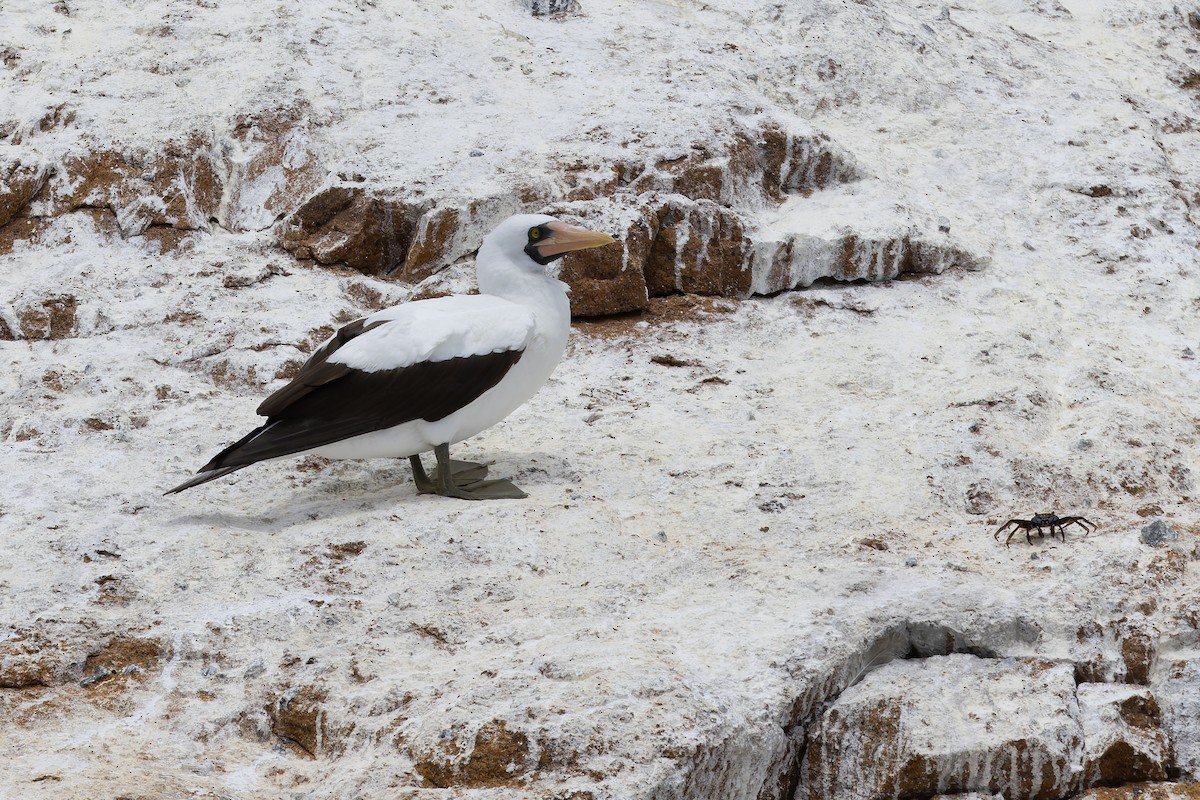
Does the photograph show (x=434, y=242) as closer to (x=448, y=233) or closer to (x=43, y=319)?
(x=448, y=233)

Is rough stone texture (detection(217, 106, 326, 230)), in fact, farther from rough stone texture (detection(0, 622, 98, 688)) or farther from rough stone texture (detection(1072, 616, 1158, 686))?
rough stone texture (detection(1072, 616, 1158, 686))

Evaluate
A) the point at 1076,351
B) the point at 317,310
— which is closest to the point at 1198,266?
the point at 1076,351

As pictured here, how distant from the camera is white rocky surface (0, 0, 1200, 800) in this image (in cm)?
386

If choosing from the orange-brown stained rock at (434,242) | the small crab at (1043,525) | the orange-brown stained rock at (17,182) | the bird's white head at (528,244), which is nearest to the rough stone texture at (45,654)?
the bird's white head at (528,244)

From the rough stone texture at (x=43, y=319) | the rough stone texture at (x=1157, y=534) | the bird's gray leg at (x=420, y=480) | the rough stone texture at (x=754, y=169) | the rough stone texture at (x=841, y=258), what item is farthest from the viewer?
the rough stone texture at (x=754, y=169)

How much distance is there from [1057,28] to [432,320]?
7.76 meters

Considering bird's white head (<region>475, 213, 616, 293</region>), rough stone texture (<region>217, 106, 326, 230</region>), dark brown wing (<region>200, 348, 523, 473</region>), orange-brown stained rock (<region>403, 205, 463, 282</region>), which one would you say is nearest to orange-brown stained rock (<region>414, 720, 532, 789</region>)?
dark brown wing (<region>200, 348, 523, 473</region>)

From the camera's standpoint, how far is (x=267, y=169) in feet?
25.3

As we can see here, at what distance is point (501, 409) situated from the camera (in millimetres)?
5387

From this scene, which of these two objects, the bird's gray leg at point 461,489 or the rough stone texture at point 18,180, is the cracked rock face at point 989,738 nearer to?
the bird's gray leg at point 461,489

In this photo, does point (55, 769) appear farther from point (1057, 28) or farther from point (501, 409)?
point (1057, 28)

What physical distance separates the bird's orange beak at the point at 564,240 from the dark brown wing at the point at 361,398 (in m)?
0.60

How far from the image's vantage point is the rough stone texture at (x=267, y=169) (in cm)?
758

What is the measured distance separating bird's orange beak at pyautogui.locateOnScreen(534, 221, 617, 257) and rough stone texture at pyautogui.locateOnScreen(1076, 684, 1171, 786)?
271cm
